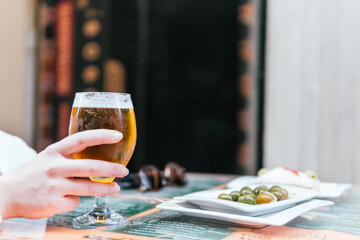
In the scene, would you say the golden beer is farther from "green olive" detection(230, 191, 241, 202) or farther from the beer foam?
"green olive" detection(230, 191, 241, 202)

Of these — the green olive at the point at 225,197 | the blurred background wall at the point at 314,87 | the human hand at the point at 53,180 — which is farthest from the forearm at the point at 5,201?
the blurred background wall at the point at 314,87

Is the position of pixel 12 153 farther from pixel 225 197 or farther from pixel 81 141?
pixel 225 197

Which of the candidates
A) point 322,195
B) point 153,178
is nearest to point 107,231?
point 153,178

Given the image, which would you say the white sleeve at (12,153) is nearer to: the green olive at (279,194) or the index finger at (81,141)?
the index finger at (81,141)

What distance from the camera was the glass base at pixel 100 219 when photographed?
80 cm

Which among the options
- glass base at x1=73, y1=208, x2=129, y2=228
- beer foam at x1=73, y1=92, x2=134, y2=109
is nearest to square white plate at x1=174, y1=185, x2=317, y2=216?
glass base at x1=73, y1=208, x2=129, y2=228

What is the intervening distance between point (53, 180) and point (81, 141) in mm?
84

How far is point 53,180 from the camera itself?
74 cm

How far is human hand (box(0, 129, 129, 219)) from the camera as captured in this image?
74cm

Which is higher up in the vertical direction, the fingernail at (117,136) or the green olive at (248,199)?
the fingernail at (117,136)

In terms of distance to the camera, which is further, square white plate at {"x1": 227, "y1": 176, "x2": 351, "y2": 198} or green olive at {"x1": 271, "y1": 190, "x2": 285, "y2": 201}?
square white plate at {"x1": 227, "y1": 176, "x2": 351, "y2": 198}

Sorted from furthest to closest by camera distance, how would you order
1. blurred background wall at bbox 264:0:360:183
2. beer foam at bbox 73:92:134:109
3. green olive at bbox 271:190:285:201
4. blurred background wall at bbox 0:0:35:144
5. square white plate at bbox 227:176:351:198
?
1. blurred background wall at bbox 0:0:35:144
2. blurred background wall at bbox 264:0:360:183
3. square white plate at bbox 227:176:351:198
4. green olive at bbox 271:190:285:201
5. beer foam at bbox 73:92:134:109

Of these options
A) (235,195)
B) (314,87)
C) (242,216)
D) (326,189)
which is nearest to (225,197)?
(235,195)

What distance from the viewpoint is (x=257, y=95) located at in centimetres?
334
